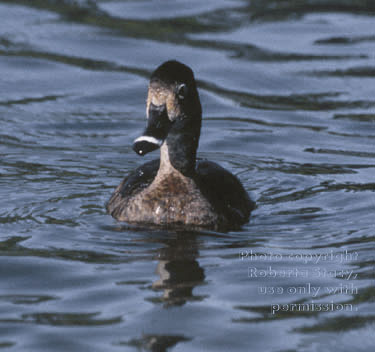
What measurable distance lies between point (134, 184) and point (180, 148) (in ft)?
2.04

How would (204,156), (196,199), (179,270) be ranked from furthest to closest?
(204,156)
(196,199)
(179,270)

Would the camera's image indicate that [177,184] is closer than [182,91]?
No

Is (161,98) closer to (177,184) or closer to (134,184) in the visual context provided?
(177,184)

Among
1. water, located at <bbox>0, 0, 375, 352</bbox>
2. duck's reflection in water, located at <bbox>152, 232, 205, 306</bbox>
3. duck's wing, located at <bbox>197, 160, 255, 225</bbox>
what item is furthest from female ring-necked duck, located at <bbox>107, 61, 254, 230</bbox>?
duck's reflection in water, located at <bbox>152, 232, 205, 306</bbox>

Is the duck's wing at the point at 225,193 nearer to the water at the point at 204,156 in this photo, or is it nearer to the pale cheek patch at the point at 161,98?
the water at the point at 204,156

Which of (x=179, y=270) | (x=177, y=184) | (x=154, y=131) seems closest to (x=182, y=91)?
(x=154, y=131)

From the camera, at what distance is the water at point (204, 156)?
6.75 m

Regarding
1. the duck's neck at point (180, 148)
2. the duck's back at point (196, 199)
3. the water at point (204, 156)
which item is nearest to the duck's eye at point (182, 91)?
the duck's neck at point (180, 148)

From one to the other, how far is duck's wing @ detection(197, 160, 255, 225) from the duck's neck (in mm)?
253

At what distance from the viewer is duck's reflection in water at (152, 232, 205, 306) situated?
7223mm

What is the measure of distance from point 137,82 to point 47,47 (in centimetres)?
215

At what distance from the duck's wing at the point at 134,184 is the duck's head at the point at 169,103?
0.56m

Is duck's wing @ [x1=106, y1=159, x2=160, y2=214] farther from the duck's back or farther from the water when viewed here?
the water

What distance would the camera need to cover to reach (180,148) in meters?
9.01
